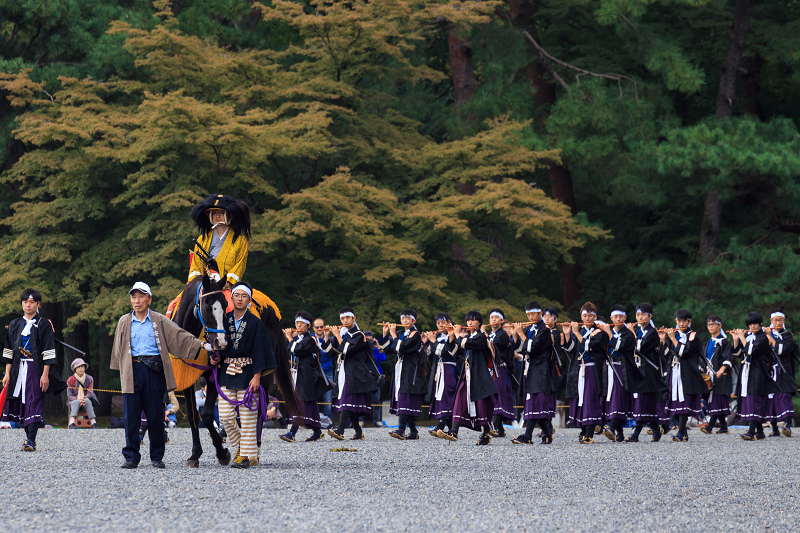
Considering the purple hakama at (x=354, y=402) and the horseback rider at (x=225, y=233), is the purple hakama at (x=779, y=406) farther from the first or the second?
the horseback rider at (x=225, y=233)

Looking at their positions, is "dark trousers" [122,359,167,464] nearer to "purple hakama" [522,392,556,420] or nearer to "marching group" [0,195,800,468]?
"marching group" [0,195,800,468]

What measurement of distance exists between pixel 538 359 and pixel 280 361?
4718 mm

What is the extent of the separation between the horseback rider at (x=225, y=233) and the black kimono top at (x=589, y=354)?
5.74 m

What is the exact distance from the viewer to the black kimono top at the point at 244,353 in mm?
9148

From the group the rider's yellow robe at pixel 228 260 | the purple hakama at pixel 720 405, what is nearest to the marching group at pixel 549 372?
the purple hakama at pixel 720 405

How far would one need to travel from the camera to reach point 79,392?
19.1m

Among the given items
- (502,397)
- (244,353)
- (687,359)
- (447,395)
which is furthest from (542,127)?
(244,353)

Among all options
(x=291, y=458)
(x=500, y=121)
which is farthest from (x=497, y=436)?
(x=500, y=121)

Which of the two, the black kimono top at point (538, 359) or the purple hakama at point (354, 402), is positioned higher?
the black kimono top at point (538, 359)

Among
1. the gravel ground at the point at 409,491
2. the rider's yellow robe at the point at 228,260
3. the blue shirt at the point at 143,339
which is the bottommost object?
the gravel ground at the point at 409,491

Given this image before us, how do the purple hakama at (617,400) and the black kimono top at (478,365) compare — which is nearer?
the black kimono top at (478,365)

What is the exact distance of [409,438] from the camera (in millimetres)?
14750

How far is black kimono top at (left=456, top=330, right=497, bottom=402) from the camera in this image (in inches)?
532

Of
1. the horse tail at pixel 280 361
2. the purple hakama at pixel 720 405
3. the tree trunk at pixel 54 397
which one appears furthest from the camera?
the tree trunk at pixel 54 397
